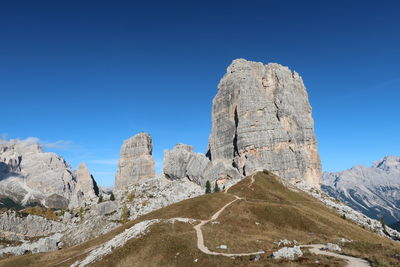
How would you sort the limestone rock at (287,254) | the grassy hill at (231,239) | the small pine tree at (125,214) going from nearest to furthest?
the limestone rock at (287,254) → the grassy hill at (231,239) → the small pine tree at (125,214)

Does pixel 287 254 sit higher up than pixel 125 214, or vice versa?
pixel 125 214

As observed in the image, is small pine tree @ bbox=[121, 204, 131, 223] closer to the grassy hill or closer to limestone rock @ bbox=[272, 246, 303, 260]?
the grassy hill

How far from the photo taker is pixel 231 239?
61.6 meters

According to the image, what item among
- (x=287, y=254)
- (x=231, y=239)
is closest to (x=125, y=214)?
(x=231, y=239)

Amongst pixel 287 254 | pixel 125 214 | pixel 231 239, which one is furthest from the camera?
pixel 125 214

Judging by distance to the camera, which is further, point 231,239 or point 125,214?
Result: point 125,214

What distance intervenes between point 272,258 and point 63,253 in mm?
70381

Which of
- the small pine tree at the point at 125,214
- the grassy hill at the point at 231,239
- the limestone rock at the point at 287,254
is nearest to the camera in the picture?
the limestone rock at the point at 287,254

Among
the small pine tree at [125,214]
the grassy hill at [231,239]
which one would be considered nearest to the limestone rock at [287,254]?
the grassy hill at [231,239]

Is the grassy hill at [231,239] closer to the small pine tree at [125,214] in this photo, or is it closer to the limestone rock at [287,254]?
the limestone rock at [287,254]

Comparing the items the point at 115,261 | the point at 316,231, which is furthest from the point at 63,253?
the point at 316,231

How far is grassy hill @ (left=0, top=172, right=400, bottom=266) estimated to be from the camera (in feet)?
152

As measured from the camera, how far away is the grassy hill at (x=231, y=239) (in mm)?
46344

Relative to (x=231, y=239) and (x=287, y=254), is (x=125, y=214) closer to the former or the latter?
(x=231, y=239)
